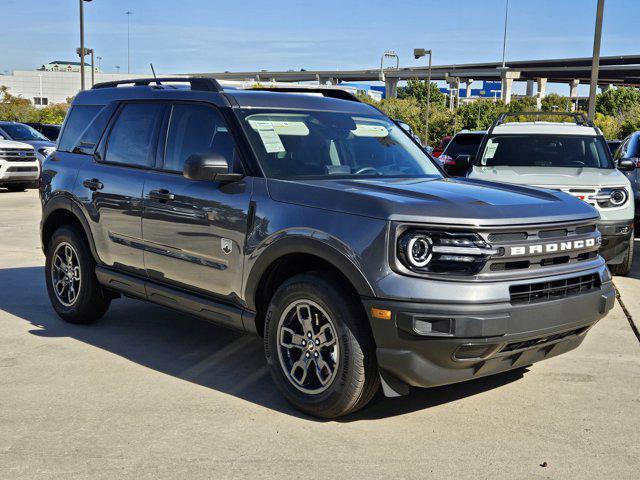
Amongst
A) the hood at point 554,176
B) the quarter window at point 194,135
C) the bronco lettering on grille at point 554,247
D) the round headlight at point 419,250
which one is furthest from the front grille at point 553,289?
the hood at point 554,176

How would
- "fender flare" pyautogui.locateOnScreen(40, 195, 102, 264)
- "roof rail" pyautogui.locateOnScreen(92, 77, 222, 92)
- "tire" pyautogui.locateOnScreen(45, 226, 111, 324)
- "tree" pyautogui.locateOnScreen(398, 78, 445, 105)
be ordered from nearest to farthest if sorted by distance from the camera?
"roof rail" pyautogui.locateOnScreen(92, 77, 222, 92), "fender flare" pyautogui.locateOnScreen(40, 195, 102, 264), "tire" pyautogui.locateOnScreen(45, 226, 111, 324), "tree" pyautogui.locateOnScreen(398, 78, 445, 105)

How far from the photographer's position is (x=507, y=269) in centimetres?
409

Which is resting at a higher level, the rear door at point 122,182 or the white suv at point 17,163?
the rear door at point 122,182

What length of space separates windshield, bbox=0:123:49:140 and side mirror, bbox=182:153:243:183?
18581 mm

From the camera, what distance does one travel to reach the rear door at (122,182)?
562 cm

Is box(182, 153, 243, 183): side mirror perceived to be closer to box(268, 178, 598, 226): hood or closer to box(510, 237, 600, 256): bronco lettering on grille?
box(268, 178, 598, 226): hood

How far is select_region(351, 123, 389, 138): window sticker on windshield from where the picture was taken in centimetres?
555

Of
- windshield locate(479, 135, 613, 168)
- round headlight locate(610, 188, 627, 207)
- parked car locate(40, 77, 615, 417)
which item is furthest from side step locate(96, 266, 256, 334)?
windshield locate(479, 135, 613, 168)

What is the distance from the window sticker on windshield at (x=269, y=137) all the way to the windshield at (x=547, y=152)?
5791 millimetres

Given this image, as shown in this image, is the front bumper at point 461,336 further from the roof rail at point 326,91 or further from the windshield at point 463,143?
the windshield at point 463,143

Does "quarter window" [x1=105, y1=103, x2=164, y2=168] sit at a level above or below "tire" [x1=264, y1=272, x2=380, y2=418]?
above

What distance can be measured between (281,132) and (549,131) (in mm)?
6274

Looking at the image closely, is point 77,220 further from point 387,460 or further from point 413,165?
point 387,460

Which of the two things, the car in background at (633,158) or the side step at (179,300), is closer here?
the side step at (179,300)
